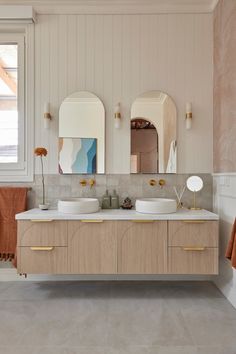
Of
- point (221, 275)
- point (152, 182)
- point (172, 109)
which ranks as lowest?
point (221, 275)

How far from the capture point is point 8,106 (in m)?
2.79

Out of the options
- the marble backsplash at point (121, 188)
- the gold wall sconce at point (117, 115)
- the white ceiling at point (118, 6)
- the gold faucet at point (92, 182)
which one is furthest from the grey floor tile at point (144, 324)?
the white ceiling at point (118, 6)

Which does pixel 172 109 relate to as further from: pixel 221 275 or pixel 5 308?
pixel 5 308

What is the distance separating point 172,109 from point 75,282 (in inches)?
78.7

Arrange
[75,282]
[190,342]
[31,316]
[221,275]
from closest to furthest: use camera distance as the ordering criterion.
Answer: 1. [190,342]
2. [31,316]
3. [221,275]
4. [75,282]

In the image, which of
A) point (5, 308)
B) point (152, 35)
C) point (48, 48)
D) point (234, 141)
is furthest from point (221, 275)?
Result: point (48, 48)

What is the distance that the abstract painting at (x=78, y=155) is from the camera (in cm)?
270

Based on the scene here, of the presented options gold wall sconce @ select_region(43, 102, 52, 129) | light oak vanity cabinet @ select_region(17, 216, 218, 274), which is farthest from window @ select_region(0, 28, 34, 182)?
light oak vanity cabinet @ select_region(17, 216, 218, 274)

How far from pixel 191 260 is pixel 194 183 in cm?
76

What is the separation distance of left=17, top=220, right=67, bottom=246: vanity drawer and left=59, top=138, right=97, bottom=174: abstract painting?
2.19 ft

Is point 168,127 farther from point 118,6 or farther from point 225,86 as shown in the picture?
point 118,6

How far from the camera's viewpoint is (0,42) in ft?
9.07

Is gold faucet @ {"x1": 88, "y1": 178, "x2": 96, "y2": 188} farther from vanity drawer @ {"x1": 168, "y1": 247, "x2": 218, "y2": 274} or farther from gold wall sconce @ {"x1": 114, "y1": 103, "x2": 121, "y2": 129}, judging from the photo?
vanity drawer @ {"x1": 168, "y1": 247, "x2": 218, "y2": 274}

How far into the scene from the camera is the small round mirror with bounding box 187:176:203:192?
2.59 metres
